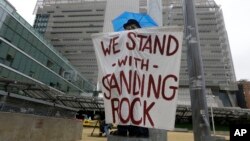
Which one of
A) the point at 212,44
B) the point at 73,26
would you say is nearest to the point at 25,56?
the point at 73,26

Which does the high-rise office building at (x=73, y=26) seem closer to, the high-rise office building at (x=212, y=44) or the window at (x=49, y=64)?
the high-rise office building at (x=212, y=44)

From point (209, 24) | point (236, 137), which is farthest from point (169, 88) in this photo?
point (209, 24)

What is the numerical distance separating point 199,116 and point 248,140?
50 centimetres

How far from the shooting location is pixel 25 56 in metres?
34.8

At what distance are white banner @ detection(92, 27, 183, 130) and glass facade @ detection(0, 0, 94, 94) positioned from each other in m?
29.1

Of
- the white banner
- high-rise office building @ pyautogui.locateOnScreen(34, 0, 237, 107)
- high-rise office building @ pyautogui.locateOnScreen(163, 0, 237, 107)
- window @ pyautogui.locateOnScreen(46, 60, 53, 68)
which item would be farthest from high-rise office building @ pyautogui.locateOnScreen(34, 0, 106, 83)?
the white banner

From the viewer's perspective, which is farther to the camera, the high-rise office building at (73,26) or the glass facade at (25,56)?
the high-rise office building at (73,26)

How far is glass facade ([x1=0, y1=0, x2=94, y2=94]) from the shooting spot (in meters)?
30.0

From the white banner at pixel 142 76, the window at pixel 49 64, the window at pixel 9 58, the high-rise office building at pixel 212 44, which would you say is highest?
the high-rise office building at pixel 212 44

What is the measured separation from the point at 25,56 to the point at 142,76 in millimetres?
34596

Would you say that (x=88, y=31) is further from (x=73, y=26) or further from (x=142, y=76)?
(x=142, y=76)

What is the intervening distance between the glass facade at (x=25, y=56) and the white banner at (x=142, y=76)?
2906 cm

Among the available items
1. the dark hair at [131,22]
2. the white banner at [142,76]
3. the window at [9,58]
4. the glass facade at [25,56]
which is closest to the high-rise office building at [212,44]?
the glass facade at [25,56]

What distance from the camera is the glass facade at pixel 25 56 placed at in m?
30.0
